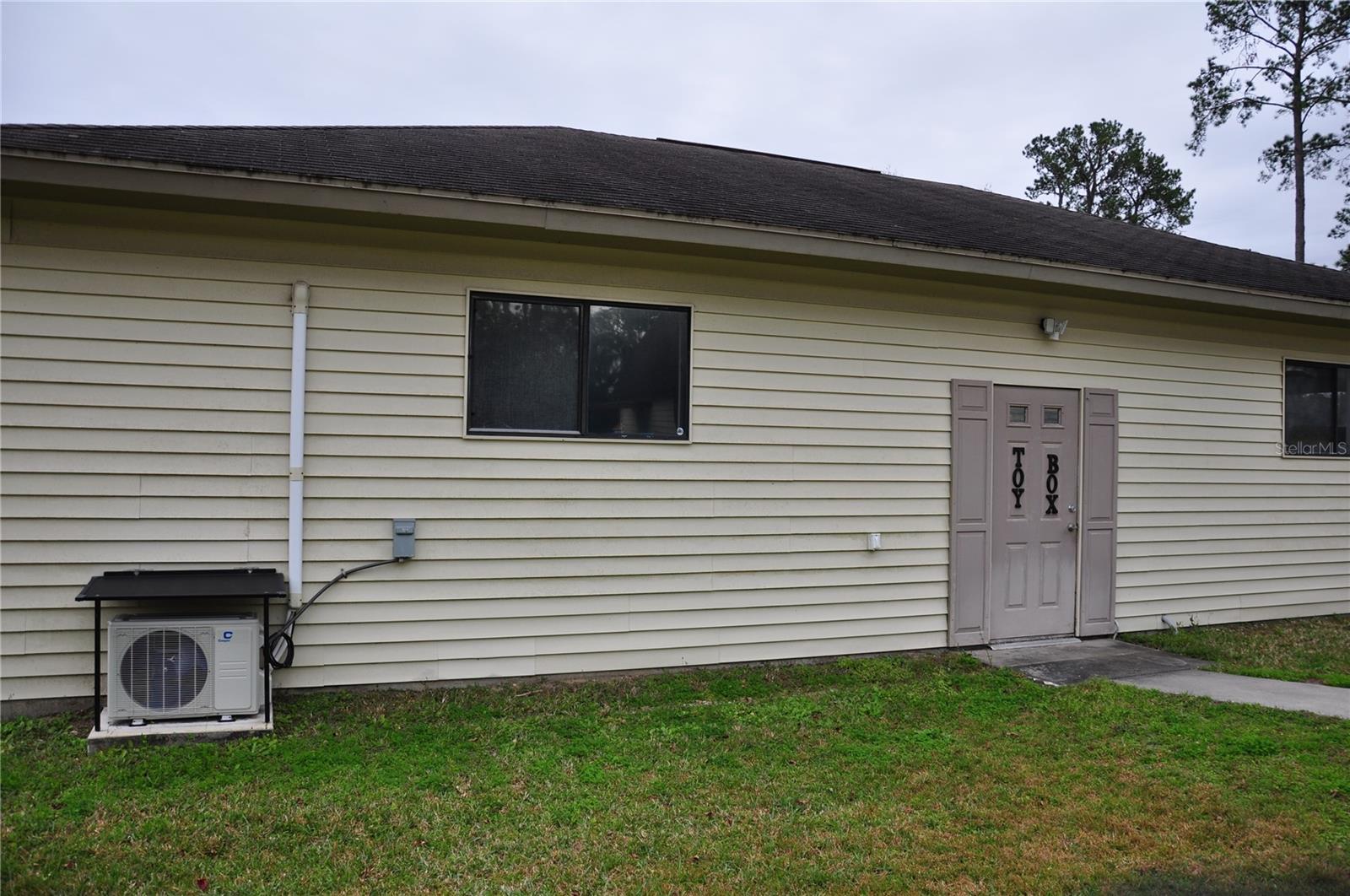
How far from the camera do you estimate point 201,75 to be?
75.3ft

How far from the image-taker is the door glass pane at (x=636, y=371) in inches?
209

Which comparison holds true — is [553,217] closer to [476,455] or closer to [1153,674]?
[476,455]

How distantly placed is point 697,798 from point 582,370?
270 cm

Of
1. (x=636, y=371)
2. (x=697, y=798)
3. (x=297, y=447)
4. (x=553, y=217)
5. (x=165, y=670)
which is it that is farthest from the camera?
(x=636, y=371)

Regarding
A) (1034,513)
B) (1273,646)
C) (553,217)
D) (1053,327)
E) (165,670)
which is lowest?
(1273,646)

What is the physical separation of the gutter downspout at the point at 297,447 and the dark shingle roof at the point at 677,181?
776mm

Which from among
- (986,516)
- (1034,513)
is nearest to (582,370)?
(986,516)

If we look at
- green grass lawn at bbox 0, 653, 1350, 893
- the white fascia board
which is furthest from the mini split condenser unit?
the white fascia board

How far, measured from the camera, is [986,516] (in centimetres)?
635

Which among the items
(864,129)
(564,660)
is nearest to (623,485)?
(564,660)

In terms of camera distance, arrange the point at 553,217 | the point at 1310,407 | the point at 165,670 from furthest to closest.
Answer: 1. the point at 1310,407
2. the point at 553,217
3. the point at 165,670

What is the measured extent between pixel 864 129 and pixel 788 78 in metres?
7.99

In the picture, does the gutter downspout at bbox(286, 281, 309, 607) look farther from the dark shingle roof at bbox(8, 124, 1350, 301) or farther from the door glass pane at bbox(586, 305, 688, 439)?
the door glass pane at bbox(586, 305, 688, 439)

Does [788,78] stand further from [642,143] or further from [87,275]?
[87,275]
